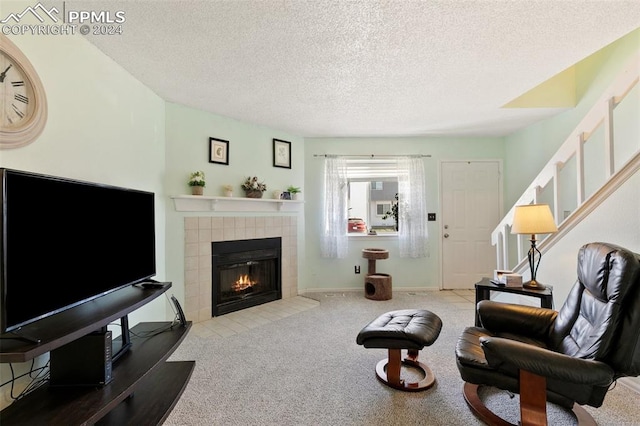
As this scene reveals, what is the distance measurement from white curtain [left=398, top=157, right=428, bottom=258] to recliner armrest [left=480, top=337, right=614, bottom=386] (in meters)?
2.92

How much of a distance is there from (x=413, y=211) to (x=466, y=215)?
87 centimetres

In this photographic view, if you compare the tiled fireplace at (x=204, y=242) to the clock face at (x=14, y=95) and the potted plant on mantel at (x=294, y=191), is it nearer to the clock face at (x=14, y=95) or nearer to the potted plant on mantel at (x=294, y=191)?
the potted plant on mantel at (x=294, y=191)

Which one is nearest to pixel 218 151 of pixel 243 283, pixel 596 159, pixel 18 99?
Answer: pixel 243 283

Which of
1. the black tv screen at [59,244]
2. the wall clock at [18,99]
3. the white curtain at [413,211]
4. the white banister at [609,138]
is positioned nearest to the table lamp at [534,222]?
the white banister at [609,138]

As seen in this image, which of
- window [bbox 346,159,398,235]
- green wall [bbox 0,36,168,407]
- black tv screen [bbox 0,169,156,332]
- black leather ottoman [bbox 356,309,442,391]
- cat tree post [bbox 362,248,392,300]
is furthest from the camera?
window [bbox 346,159,398,235]

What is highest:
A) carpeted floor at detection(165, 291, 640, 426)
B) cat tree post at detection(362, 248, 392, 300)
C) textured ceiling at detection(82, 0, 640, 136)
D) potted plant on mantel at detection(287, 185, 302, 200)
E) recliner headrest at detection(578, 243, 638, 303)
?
textured ceiling at detection(82, 0, 640, 136)

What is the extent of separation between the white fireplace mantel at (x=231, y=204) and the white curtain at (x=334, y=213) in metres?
0.44

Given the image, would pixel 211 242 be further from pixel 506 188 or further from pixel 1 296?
pixel 506 188

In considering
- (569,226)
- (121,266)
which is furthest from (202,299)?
(569,226)

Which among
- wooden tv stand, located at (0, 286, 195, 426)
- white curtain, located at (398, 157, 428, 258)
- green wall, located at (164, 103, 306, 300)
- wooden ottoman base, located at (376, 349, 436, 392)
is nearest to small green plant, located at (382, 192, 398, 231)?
white curtain, located at (398, 157, 428, 258)

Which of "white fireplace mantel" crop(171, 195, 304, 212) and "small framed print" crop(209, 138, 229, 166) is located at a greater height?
"small framed print" crop(209, 138, 229, 166)

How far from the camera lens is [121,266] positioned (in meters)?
1.68

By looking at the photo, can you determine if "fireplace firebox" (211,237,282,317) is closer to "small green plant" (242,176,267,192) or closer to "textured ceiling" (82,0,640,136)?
"small green plant" (242,176,267,192)

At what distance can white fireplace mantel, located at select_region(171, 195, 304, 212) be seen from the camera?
10.0 feet
